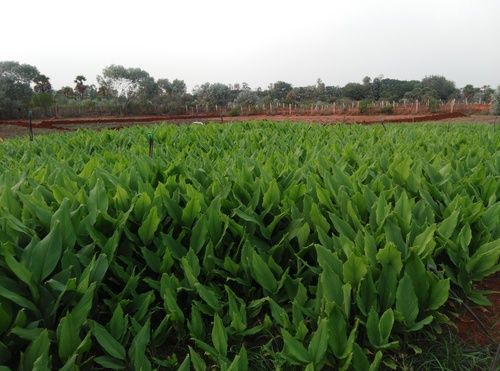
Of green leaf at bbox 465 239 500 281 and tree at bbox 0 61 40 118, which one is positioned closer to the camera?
green leaf at bbox 465 239 500 281

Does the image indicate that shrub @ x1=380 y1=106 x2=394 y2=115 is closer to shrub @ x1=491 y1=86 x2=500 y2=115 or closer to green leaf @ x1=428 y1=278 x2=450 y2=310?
shrub @ x1=491 y1=86 x2=500 y2=115

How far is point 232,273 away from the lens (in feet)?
7.20

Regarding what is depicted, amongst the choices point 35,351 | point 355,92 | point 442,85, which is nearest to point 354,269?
point 35,351

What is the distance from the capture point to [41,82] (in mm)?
74312

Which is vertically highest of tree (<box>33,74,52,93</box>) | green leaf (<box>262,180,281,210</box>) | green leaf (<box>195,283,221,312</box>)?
tree (<box>33,74,52,93</box>)

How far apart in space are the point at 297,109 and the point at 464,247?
53.0 metres

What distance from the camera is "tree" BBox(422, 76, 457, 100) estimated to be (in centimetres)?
8044

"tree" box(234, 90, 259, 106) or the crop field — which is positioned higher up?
"tree" box(234, 90, 259, 106)

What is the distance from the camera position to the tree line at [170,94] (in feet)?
157

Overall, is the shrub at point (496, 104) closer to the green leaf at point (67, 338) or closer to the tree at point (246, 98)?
the tree at point (246, 98)

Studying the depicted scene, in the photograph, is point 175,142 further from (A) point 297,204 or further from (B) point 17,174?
(A) point 297,204

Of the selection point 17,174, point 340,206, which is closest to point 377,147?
point 340,206

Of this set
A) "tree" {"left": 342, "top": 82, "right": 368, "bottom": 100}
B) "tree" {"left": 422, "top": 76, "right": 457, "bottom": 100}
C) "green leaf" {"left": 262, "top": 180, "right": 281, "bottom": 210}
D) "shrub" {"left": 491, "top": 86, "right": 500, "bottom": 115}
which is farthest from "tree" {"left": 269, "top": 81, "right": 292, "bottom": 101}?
"green leaf" {"left": 262, "top": 180, "right": 281, "bottom": 210}

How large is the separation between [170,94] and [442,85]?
5126cm
